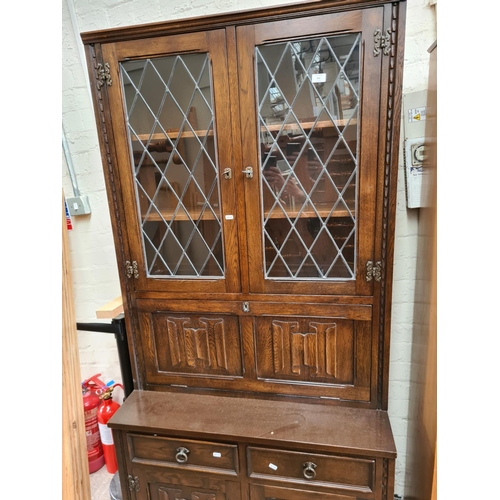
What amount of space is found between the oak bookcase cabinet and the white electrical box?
338mm

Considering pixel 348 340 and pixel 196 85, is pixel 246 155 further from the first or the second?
pixel 348 340

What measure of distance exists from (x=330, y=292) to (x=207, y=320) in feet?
1.59

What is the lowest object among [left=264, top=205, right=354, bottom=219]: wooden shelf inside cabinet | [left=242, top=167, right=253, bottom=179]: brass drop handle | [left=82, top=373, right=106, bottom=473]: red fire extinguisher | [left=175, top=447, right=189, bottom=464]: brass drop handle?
[left=82, top=373, right=106, bottom=473]: red fire extinguisher

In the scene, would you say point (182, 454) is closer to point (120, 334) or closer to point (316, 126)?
point (120, 334)

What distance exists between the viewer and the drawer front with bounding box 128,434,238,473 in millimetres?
1246

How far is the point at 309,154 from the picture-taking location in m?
1.19

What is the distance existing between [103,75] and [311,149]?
763 millimetres

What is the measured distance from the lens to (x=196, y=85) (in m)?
1.20

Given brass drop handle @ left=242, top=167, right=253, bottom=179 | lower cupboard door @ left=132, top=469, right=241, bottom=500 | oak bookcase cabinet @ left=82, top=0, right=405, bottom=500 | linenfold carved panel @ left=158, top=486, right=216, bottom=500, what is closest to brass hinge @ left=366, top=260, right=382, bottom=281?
oak bookcase cabinet @ left=82, top=0, right=405, bottom=500

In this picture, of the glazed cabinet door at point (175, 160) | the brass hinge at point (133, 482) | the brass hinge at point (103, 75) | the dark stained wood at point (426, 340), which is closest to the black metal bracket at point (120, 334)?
the glazed cabinet door at point (175, 160)

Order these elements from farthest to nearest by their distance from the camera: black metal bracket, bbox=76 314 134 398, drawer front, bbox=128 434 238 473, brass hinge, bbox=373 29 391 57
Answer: black metal bracket, bbox=76 314 134 398 < drawer front, bbox=128 434 238 473 < brass hinge, bbox=373 29 391 57

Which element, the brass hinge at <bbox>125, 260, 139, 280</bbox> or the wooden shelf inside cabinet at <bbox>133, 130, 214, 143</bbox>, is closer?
the wooden shelf inside cabinet at <bbox>133, 130, 214, 143</bbox>

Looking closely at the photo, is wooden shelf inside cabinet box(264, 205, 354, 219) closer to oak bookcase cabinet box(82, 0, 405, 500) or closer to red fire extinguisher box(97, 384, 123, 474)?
oak bookcase cabinet box(82, 0, 405, 500)
